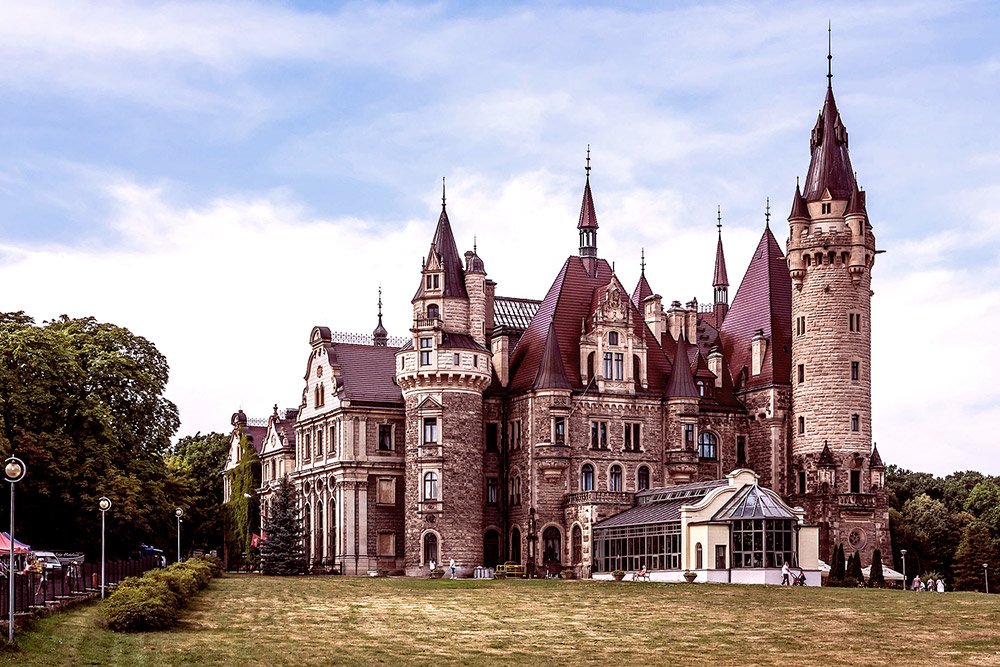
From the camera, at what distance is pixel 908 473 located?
126 meters

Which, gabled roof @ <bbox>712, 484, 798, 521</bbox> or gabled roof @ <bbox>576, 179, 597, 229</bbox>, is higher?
gabled roof @ <bbox>576, 179, 597, 229</bbox>

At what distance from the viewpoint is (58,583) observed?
1853 inches

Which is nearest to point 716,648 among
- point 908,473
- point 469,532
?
point 469,532

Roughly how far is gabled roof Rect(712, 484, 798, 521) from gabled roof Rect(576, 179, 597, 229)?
24.0 m

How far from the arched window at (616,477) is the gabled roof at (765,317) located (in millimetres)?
10156

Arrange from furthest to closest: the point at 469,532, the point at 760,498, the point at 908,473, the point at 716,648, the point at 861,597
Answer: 1. the point at 908,473
2. the point at 469,532
3. the point at 760,498
4. the point at 861,597
5. the point at 716,648

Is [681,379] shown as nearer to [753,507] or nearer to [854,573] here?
[753,507]

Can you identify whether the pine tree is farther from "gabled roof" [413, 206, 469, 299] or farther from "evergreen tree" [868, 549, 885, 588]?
"evergreen tree" [868, 549, 885, 588]

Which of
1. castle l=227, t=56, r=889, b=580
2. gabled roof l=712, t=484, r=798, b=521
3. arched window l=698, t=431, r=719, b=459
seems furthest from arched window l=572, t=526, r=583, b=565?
gabled roof l=712, t=484, r=798, b=521

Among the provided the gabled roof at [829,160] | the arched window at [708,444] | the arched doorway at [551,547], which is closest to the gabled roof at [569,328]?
the arched window at [708,444]

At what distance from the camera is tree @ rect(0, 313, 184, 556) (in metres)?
66.8

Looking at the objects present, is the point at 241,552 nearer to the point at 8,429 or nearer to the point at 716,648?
the point at 8,429

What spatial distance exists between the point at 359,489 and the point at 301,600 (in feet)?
111

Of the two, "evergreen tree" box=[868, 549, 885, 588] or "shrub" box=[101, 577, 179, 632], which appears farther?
"evergreen tree" box=[868, 549, 885, 588]
